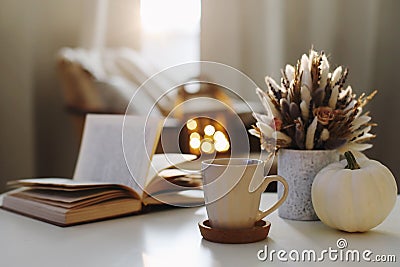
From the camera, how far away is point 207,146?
904 millimetres

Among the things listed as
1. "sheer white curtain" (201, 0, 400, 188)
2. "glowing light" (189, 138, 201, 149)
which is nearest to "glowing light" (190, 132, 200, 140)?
"glowing light" (189, 138, 201, 149)

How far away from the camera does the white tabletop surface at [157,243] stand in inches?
30.7

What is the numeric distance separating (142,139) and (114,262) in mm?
400

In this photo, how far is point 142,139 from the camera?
114 cm

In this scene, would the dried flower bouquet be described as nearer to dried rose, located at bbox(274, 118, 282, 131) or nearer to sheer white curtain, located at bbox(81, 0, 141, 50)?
dried rose, located at bbox(274, 118, 282, 131)

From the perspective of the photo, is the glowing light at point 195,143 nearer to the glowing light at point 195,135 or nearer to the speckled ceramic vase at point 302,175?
the glowing light at point 195,135

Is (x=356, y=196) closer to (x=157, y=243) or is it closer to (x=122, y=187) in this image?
(x=157, y=243)

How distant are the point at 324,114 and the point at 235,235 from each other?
263mm

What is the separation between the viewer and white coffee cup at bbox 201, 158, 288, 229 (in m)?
0.85

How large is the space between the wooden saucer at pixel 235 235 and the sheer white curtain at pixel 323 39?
5.91ft

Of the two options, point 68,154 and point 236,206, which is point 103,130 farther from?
point 68,154

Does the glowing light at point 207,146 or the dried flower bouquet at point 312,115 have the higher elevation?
the dried flower bouquet at point 312,115

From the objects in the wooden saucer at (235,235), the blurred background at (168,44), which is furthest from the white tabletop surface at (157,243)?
the blurred background at (168,44)

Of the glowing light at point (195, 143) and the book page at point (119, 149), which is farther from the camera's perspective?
the book page at point (119, 149)
